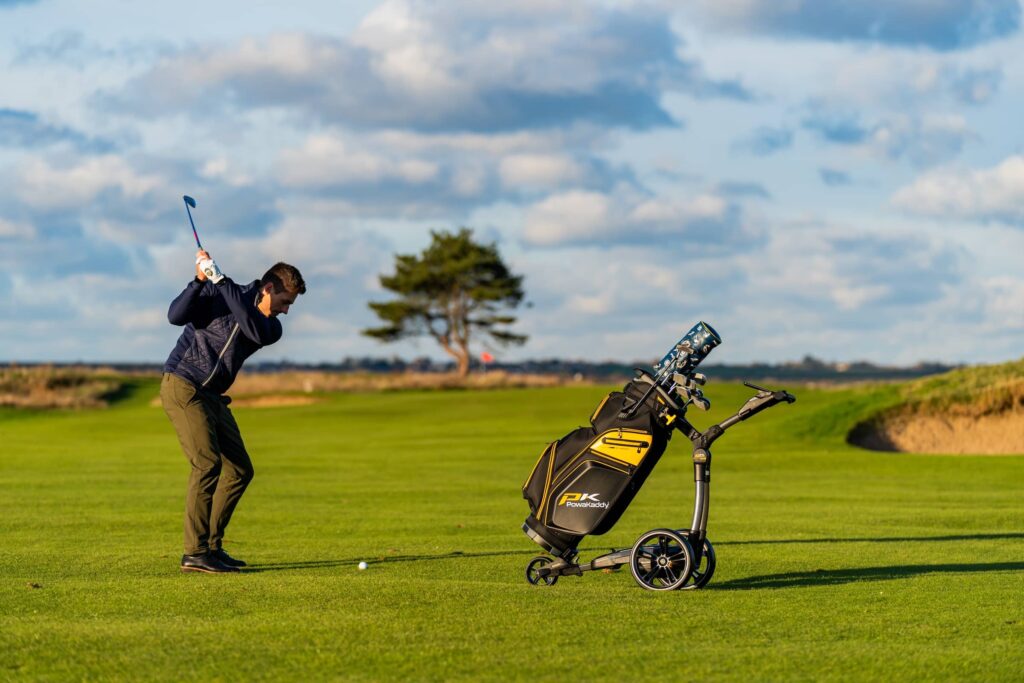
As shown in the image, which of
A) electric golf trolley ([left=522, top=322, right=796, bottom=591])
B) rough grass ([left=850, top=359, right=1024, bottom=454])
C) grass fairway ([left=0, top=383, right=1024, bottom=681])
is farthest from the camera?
rough grass ([left=850, top=359, right=1024, bottom=454])

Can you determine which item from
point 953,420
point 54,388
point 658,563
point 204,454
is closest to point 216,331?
point 204,454

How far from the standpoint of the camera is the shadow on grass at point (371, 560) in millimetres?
11398

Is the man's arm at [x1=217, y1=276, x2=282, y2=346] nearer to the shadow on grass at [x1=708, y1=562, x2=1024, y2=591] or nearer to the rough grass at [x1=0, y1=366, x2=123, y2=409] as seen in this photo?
the shadow on grass at [x1=708, y1=562, x2=1024, y2=591]

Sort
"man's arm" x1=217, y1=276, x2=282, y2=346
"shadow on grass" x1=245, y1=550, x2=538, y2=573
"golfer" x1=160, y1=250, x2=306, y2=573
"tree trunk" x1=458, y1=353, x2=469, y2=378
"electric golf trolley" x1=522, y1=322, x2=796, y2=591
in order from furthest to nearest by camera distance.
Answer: "tree trunk" x1=458, y1=353, x2=469, y2=378 → "shadow on grass" x1=245, y1=550, x2=538, y2=573 → "golfer" x1=160, y1=250, x2=306, y2=573 → "man's arm" x1=217, y1=276, x2=282, y2=346 → "electric golf trolley" x1=522, y1=322, x2=796, y2=591

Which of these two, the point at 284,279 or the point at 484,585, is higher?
the point at 284,279

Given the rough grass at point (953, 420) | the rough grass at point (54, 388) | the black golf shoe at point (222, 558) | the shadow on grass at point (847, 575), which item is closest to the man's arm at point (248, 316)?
the black golf shoe at point (222, 558)

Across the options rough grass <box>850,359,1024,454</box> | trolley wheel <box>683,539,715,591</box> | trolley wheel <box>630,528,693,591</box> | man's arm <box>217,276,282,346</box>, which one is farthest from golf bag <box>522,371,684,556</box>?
rough grass <box>850,359,1024,454</box>

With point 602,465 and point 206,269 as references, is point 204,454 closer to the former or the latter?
point 206,269

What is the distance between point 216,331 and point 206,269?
64 cm

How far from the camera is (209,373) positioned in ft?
35.9

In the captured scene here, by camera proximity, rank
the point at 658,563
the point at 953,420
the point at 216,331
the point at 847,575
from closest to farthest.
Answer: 1. the point at 658,563
2. the point at 847,575
3. the point at 216,331
4. the point at 953,420

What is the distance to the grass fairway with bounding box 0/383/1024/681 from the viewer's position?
697 cm

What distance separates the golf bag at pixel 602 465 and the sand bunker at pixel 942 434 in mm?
24673

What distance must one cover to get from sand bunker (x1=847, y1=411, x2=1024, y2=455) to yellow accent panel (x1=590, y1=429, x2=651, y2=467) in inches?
977
